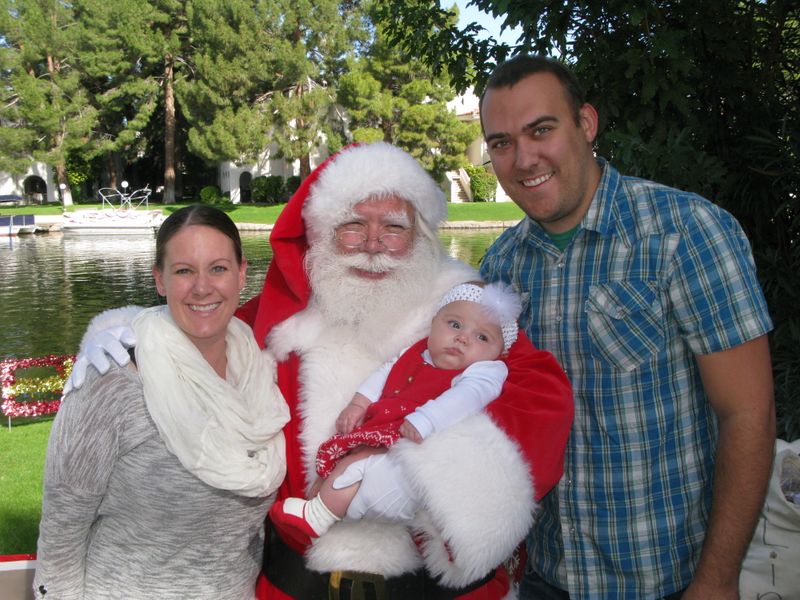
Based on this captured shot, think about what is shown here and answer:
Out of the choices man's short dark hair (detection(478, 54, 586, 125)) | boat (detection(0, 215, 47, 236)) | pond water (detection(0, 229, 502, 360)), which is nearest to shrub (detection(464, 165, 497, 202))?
pond water (detection(0, 229, 502, 360))

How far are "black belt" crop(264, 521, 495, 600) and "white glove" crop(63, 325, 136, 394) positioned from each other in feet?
3.01

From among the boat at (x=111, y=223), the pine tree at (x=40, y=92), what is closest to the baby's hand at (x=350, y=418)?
the boat at (x=111, y=223)

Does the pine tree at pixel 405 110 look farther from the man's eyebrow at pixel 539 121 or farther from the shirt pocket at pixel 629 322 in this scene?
the shirt pocket at pixel 629 322

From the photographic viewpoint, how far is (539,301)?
7.85 ft

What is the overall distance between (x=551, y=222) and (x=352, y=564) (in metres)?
A: 1.35

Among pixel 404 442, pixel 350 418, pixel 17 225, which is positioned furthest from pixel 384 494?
pixel 17 225

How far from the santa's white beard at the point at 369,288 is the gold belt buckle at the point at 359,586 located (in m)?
0.88

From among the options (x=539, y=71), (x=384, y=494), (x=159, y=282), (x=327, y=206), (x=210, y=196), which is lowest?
(x=384, y=494)

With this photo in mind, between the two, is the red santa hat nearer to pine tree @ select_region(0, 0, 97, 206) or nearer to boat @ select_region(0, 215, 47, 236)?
boat @ select_region(0, 215, 47, 236)

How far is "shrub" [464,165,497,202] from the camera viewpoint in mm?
37000

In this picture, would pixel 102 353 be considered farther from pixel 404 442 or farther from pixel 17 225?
pixel 17 225

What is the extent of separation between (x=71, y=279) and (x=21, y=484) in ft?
44.5

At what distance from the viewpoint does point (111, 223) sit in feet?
93.3

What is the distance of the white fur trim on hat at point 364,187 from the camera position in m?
2.79
